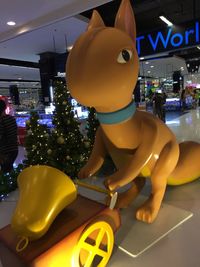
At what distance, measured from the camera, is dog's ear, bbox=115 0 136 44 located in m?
1.40

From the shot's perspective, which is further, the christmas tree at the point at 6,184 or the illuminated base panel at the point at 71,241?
the christmas tree at the point at 6,184

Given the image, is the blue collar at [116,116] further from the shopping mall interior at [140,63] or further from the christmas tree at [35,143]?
the christmas tree at [35,143]

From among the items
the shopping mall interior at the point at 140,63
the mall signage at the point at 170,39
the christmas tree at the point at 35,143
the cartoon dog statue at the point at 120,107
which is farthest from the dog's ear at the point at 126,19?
the mall signage at the point at 170,39

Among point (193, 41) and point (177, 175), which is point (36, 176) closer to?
point (177, 175)

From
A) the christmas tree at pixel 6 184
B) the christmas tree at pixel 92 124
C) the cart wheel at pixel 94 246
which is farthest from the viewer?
the christmas tree at pixel 92 124

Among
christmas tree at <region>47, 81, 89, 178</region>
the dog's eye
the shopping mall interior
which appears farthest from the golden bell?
christmas tree at <region>47, 81, 89, 178</region>

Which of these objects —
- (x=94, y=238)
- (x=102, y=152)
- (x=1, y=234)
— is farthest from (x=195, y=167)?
(x=1, y=234)

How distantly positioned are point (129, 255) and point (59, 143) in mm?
1523

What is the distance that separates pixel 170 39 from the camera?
12.9 feet

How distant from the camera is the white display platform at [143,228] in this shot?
134cm

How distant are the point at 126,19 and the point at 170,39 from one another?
2821mm

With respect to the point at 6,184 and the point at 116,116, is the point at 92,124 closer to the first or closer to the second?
the point at 6,184

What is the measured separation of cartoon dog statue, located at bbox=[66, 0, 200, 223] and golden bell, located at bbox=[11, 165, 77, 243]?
292mm

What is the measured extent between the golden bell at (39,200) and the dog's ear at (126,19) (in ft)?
2.98
